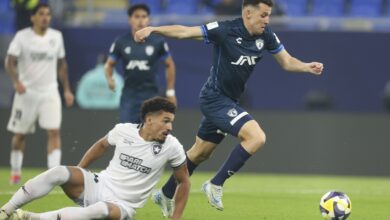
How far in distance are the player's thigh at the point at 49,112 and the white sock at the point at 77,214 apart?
6.58m

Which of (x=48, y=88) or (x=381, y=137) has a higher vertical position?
(x=48, y=88)

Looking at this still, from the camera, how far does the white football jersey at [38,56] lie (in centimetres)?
1419

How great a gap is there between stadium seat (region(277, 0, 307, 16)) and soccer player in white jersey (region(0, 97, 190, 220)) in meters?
11.5

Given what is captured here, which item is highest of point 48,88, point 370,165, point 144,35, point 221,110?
point 144,35

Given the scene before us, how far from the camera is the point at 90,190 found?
7992 millimetres

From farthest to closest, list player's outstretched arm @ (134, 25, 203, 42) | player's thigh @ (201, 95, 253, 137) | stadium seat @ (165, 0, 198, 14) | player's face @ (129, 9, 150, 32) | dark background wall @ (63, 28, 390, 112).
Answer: stadium seat @ (165, 0, 198, 14) → dark background wall @ (63, 28, 390, 112) → player's face @ (129, 9, 150, 32) → player's thigh @ (201, 95, 253, 137) → player's outstretched arm @ (134, 25, 203, 42)

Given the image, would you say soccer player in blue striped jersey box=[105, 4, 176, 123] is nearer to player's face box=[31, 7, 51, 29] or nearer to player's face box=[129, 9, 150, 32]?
player's face box=[129, 9, 150, 32]

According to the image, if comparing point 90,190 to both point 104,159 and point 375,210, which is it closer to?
point 375,210

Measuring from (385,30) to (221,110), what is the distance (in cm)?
857

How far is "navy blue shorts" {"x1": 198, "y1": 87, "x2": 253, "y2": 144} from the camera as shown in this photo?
978cm

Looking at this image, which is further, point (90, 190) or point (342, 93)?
point (342, 93)

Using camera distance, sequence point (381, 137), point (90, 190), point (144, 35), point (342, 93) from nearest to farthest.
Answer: point (90, 190), point (144, 35), point (381, 137), point (342, 93)

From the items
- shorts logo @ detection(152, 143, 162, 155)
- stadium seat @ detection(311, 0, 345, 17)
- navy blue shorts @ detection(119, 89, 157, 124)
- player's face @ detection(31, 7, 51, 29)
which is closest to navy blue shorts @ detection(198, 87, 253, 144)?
shorts logo @ detection(152, 143, 162, 155)

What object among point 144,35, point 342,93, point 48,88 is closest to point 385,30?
point 342,93
